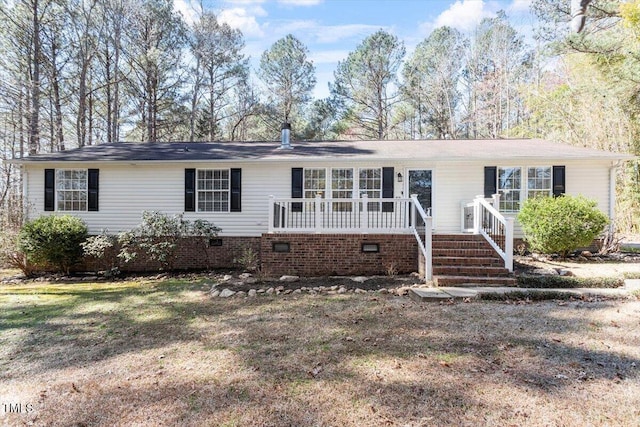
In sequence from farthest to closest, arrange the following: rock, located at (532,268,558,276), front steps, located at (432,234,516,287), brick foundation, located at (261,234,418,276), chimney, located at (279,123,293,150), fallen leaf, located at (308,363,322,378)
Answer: chimney, located at (279,123,293,150)
brick foundation, located at (261,234,418,276)
rock, located at (532,268,558,276)
front steps, located at (432,234,516,287)
fallen leaf, located at (308,363,322,378)

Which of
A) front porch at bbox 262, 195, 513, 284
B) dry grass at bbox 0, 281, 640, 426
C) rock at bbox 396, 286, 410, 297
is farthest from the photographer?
front porch at bbox 262, 195, 513, 284

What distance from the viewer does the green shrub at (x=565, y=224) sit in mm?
8578

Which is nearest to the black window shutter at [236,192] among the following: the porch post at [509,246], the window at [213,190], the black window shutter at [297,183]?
the window at [213,190]

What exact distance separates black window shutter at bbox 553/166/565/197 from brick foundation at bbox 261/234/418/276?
499 centimetres

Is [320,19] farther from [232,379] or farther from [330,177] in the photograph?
[232,379]

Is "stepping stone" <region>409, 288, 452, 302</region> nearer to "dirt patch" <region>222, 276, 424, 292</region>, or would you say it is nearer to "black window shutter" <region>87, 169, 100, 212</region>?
"dirt patch" <region>222, 276, 424, 292</region>

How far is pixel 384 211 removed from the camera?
10.1m

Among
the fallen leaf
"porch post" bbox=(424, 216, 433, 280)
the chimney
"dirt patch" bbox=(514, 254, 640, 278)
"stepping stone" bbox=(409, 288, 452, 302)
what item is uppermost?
the chimney

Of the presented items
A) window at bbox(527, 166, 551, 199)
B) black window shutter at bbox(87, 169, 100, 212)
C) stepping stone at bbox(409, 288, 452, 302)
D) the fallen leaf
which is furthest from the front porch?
black window shutter at bbox(87, 169, 100, 212)

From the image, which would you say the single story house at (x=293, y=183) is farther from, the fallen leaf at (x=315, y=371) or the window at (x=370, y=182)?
the fallen leaf at (x=315, y=371)

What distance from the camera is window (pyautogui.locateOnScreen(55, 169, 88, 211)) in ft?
35.0

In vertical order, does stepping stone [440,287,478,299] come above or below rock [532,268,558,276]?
below

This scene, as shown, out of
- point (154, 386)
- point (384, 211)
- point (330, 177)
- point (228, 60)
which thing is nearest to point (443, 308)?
point (154, 386)

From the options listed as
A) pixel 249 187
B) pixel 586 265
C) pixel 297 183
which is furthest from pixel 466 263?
pixel 249 187
